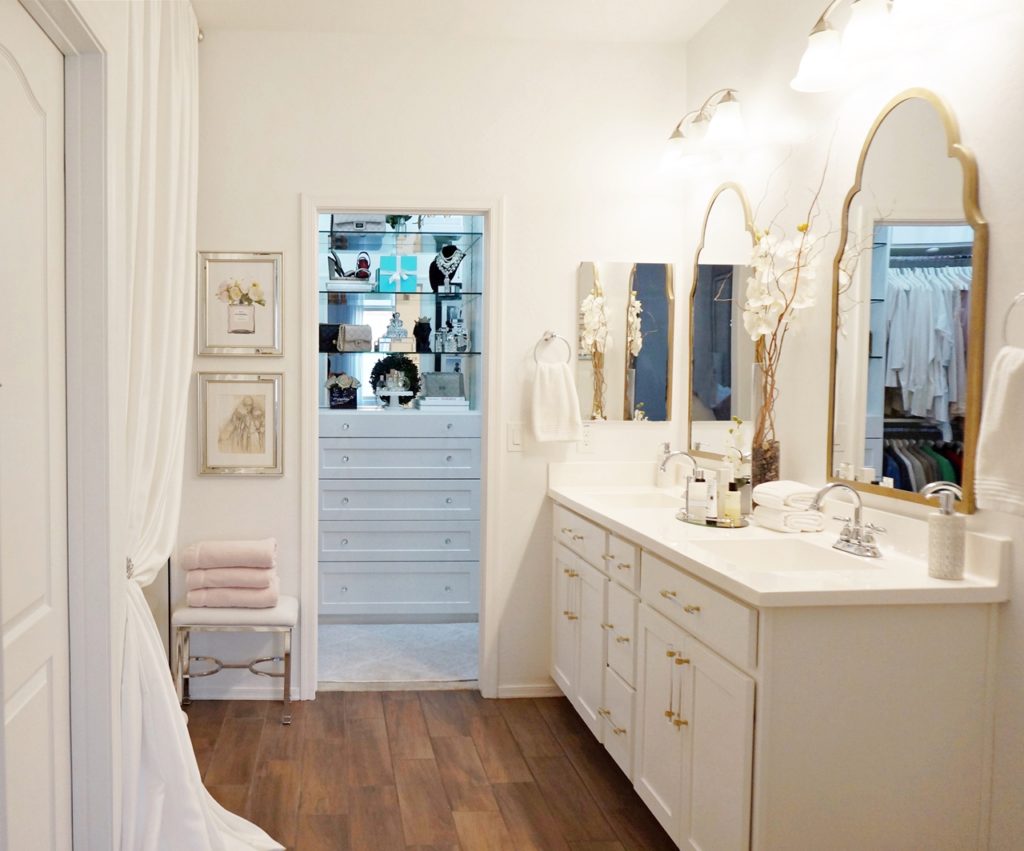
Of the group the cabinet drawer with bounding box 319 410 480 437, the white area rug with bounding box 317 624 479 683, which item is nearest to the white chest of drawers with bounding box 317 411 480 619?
the cabinet drawer with bounding box 319 410 480 437

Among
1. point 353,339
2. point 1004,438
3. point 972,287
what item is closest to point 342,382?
point 353,339

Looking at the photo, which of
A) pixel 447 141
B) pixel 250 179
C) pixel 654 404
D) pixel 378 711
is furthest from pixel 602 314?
pixel 378 711

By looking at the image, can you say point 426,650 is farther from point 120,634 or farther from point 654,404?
point 120,634

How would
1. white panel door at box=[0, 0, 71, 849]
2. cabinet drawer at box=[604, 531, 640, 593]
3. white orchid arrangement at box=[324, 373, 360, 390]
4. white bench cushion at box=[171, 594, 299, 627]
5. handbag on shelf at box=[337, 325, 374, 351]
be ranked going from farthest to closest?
white orchid arrangement at box=[324, 373, 360, 390]
handbag on shelf at box=[337, 325, 374, 351]
white bench cushion at box=[171, 594, 299, 627]
cabinet drawer at box=[604, 531, 640, 593]
white panel door at box=[0, 0, 71, 849]

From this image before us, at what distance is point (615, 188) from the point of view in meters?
3.91

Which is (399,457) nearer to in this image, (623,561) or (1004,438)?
(623,561)

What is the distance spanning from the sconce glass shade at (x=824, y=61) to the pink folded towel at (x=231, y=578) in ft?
8.46

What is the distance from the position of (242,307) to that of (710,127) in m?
1.94

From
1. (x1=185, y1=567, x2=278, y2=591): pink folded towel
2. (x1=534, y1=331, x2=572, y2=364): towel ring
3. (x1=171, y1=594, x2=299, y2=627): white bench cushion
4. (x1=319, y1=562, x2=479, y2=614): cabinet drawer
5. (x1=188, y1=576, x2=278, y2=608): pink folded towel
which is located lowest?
(x1=319, y1=562, x2=479, y2=614): cabinet drawer

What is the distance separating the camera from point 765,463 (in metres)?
2.95

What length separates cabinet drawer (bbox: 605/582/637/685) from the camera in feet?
9.20

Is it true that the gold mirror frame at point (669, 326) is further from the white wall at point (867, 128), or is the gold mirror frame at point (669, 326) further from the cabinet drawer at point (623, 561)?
the cabinet drawer at point (623, 561)

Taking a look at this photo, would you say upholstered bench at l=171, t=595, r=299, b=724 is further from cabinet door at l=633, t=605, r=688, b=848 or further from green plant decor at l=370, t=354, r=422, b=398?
green plant decor at l=370, t=354, r=422, b=398

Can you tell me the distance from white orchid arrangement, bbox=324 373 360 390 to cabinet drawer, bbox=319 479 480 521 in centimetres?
57
